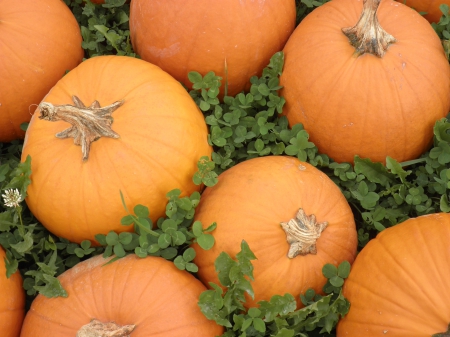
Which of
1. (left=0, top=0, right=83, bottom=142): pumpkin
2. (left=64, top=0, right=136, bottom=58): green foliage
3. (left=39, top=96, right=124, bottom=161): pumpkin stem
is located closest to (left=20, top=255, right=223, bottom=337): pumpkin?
(left=39, top=96, right=124, bottom=161): pumpkin stem

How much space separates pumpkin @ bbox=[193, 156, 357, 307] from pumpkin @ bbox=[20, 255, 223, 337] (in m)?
0.18

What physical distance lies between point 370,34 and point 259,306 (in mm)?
1177

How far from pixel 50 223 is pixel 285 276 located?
1004 mm

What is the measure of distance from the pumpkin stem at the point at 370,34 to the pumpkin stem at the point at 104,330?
144 cm

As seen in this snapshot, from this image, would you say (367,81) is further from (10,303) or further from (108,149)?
(10,303)

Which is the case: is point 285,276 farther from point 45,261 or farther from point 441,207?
point 45,261

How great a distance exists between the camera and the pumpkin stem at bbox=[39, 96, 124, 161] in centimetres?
184

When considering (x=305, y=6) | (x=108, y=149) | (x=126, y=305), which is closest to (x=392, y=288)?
(x=126, y=305)

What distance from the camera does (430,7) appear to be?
2598mm

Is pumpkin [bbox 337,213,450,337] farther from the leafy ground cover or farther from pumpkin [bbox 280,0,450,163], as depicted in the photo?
pumpkin [bbox 280,0,450,163]

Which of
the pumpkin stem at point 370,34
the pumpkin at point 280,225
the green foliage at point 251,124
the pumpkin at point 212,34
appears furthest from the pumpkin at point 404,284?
the pumpkin at point 212,34

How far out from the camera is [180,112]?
82.4 inches

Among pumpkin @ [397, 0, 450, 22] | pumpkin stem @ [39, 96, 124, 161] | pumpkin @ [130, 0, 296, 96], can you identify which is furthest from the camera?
pumpkin @ [397, 0, 450, 22]

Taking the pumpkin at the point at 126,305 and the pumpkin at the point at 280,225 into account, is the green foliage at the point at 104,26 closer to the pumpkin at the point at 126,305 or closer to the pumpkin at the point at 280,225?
the pumpkin at the point at 280,225
